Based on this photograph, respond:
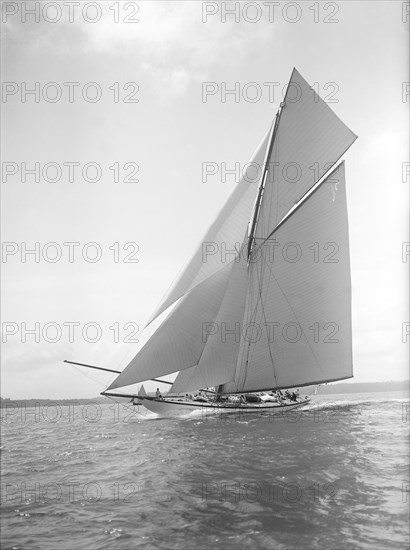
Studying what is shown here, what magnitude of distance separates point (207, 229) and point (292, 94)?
14.4 meters

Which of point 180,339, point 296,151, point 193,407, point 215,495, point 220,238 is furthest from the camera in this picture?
point 296,151

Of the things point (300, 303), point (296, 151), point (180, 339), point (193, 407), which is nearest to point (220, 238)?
point (300, 303)

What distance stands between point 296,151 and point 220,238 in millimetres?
11020

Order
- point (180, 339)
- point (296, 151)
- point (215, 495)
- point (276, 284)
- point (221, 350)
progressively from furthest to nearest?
point (296, 151)
point (276, 284)
point (221, 350)
point (180, 339)
point (215, 495)

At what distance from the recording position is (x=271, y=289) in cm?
3259

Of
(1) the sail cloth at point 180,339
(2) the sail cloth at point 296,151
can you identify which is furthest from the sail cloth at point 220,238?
(2) the sail cloth at point 296,151

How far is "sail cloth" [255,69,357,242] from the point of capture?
34875 millimetres

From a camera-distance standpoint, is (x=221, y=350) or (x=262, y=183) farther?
(x=262, y=183)

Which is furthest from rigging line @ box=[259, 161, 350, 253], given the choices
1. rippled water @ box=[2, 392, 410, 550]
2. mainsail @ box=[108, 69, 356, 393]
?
rippled water @ box=[2, 392, 410, 550]

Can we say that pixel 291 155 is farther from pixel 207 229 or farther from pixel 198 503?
pixel 198 503

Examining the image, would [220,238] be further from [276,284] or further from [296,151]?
[296,151]

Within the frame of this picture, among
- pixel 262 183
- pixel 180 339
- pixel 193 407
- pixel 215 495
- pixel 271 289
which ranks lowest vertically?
pixel 193 407

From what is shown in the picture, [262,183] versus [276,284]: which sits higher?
[262,183]

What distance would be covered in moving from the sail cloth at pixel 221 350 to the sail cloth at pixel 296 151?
6137mm
